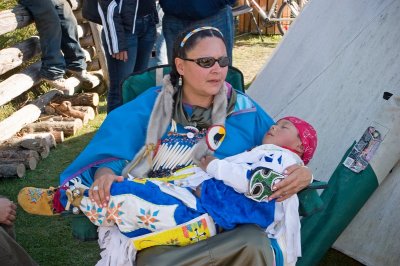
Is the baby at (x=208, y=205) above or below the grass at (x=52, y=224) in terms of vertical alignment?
above

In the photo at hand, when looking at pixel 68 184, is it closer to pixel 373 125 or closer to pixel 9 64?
pixel 373 125

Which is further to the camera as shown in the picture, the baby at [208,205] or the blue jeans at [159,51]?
the blue jeans at [159,51]

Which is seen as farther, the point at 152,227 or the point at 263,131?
the point at 263,131

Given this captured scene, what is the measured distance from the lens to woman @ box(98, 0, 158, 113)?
14.8 feet

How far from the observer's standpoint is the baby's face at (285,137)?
2744 millimetres

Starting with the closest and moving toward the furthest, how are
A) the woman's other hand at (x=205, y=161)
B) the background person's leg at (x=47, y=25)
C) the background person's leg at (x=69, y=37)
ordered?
1. the woman's other hand at (x=205, y=161)
2. the background person's leg at (x=47, y=25)
3. the background person's leg at (x=69, y=37)

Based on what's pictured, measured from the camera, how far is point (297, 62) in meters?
4.35

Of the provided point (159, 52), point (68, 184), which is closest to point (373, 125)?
point (68, 184)

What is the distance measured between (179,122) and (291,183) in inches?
27.6

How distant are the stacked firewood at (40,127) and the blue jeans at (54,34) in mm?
402

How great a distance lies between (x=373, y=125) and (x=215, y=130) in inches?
36.8

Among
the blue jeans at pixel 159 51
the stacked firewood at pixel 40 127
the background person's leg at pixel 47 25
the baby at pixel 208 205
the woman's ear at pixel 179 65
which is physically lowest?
the stacked firewood at pixel 40 127

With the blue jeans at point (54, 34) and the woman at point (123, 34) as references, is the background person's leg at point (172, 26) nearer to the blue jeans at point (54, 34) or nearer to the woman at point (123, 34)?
the woman at point (123, 34)

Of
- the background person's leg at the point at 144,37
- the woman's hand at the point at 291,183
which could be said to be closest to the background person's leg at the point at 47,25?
the background person's leg at the point at 144,37
